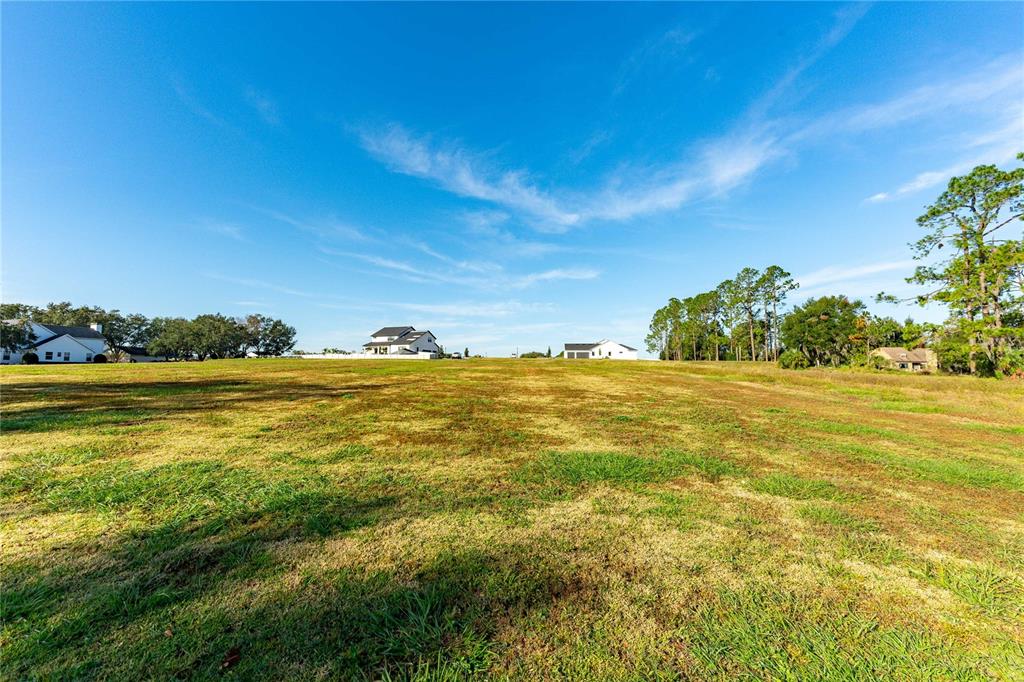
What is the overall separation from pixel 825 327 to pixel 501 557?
234 feet

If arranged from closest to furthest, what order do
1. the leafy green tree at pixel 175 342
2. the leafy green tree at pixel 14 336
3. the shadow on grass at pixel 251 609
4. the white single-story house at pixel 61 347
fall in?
1. the shadow on grass at pixel 251 609
2. the leafy green tree at pixel 14 336
3. the white single-story house at pixel 61 347
4. the leafy green tree at pixel 175 342

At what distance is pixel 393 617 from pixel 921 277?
31.9 metres

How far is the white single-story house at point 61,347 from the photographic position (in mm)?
46906

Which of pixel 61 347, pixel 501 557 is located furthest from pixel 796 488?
pixel 61 347

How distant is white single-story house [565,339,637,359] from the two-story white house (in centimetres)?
3021

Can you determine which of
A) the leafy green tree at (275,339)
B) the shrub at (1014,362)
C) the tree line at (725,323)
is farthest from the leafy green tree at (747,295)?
the leafy green tree at (275,339)

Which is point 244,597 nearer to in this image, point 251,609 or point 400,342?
point 251,609

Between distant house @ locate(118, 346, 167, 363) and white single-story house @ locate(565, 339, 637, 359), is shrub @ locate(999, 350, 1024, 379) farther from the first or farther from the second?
distant house @ locate(118, 346, 167, 363)

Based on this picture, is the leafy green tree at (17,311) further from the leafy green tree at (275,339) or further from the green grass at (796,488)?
the green grass at (796,488)

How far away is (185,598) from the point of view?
6.68ft

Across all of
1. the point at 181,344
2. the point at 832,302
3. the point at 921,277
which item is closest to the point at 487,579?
the point at 921,277

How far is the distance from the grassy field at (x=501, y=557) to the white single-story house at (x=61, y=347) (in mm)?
66730

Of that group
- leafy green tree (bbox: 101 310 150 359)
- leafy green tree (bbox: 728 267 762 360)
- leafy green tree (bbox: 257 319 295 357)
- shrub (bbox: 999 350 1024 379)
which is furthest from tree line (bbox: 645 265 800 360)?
leafy green tree (bbox: 101 310 150 359)

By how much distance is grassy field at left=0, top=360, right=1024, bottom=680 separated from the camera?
1.73m
